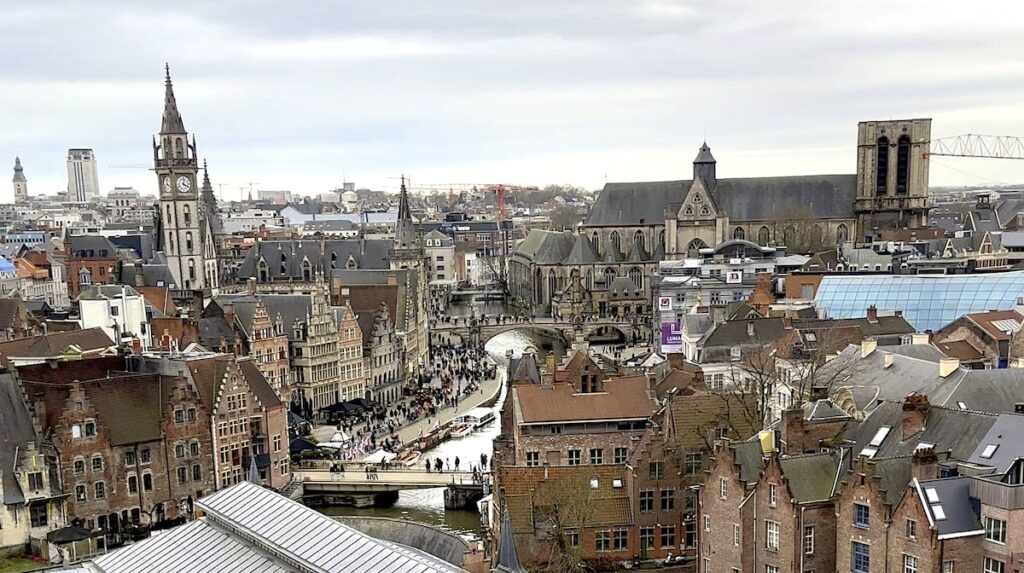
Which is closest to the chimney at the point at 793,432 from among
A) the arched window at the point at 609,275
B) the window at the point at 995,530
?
the window at the point at 995,530

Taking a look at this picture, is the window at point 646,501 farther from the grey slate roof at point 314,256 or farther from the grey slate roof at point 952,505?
the grey slate roof at point 314,256

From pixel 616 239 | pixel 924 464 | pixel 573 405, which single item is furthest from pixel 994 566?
pixel 616 239

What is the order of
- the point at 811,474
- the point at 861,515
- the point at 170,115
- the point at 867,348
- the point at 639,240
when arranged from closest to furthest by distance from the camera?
the point at 861,515
the point at 811,474
the point at 867,348
the point at 170,115
the point at 639,240

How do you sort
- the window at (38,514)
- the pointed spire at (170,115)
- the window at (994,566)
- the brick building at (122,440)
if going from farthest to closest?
the pointed spire at (170,115) < the brick building at (122,440) < the window at (38,514) < the window at (994,566)

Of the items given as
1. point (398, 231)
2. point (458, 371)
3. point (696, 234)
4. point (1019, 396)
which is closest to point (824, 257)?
point (696, 234)

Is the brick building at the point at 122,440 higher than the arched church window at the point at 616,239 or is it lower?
lower

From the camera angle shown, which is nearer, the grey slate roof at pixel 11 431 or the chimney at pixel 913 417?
the chimney at pixel 913 417

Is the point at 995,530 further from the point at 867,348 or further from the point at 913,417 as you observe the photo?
the point at 867,348
